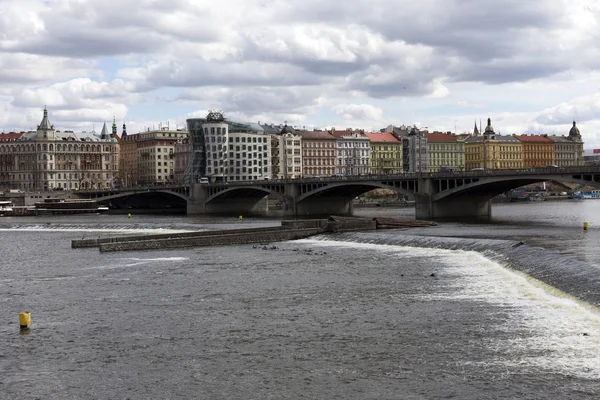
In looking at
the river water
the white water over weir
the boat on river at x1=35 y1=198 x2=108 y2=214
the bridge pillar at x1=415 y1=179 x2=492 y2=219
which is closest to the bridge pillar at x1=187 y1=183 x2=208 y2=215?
the boat on river at x1=35 y1=198 x2=108 y2=214

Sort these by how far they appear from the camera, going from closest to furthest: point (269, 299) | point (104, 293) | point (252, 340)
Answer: point (252, 340), point (269, 299), point (104, 293)

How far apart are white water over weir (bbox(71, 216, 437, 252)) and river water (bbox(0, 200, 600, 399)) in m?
10.9

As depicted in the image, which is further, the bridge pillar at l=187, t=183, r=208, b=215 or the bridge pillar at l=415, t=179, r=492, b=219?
the bridge pillar at l=187, t=183, r=208, b=215

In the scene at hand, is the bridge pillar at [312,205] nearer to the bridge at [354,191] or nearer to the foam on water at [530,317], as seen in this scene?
the bridge at [354,191]

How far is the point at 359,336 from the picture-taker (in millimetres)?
34844

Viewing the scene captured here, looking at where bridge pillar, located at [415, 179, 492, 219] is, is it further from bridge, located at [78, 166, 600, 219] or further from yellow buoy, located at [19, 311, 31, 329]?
yellow buoy, located at [19, 311, 31, 329]

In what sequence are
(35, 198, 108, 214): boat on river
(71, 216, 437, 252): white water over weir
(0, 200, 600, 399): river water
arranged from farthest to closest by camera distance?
(35, 198, 108, 214): boat on river
(71, 216, 437, 252): white water over weir
(0, 200, 600, 399): river water

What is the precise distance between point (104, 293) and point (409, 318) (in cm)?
1845

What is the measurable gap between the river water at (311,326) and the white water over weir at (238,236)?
35.8 feet

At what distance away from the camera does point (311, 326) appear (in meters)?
36.9

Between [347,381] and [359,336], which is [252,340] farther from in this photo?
[347,381]

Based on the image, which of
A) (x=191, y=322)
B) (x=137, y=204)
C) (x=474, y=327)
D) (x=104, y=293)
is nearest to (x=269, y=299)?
(x=191, y=322)

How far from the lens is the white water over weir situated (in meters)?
76.2

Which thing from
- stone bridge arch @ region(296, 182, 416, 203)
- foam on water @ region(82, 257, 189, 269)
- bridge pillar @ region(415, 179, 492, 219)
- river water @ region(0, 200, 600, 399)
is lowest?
river water @ region(0, 200, 600, 399)
